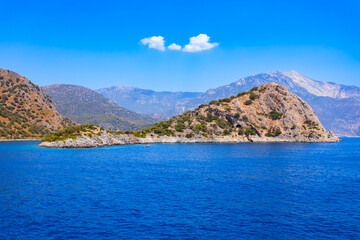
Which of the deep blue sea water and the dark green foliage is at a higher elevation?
the dark green foliage

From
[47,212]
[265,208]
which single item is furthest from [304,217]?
[47,212]

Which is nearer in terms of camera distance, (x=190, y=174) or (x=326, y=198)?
(x=326, y=198)

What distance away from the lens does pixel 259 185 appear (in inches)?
2341

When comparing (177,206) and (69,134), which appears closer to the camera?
(177,206)

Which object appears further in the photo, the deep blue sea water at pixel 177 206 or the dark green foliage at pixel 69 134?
the dark green foliage at pixel 69 134

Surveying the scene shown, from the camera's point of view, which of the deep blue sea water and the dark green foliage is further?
the dark green foliage

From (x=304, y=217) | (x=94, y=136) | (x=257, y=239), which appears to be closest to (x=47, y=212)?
(x=257, y=239)

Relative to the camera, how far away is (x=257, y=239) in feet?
103

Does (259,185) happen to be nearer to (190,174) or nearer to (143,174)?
(190,174)

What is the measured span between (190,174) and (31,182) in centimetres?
3691

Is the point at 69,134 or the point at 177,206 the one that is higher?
the point at 69,134

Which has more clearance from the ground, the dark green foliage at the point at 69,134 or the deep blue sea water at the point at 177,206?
the dark green foliage at the point at 69,134

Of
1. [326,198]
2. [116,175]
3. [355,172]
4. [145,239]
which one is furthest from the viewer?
[355,172]

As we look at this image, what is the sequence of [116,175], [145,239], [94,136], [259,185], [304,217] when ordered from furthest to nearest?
1. [94,136]
2. [116,175]
3. [259,185]
4. [304,217]
5. [145,239]
